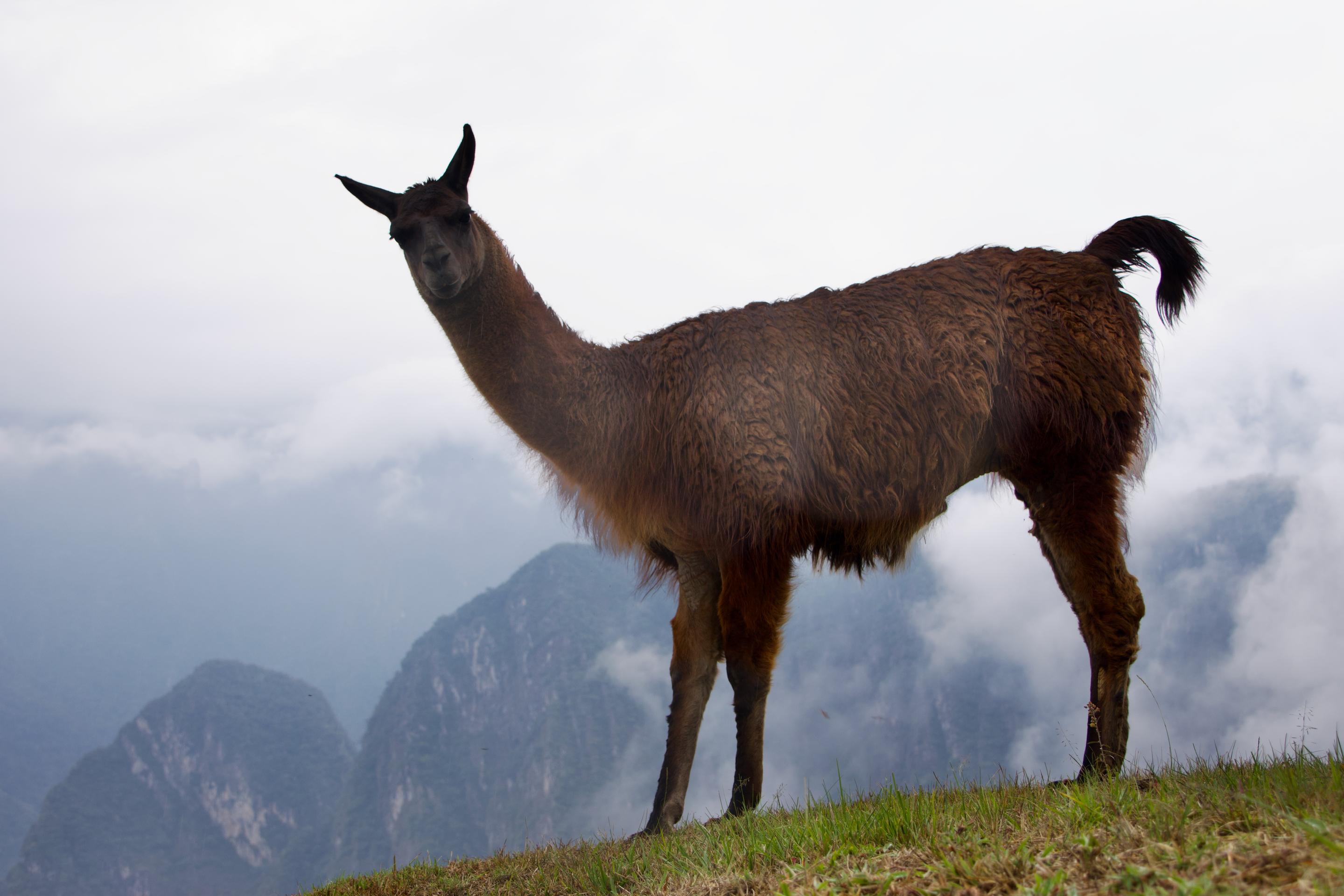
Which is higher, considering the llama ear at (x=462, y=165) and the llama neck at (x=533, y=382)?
the llama ear at (x=462, y=165)

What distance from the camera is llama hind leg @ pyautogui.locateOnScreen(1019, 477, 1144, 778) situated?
3.81 m

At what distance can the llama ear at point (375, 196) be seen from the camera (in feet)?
13.4

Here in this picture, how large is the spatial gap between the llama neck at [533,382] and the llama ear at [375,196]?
0.48m

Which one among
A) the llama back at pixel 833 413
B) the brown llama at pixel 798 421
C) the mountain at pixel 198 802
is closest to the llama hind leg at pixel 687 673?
the brown llama at pixel 798 421

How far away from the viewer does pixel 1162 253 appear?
443cm

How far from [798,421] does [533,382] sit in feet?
4.08

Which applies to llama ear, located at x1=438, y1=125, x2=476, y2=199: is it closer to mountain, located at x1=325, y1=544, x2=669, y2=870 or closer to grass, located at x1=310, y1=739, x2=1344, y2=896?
grass, located at x1=310, y1=739, x2=1344, y2=896

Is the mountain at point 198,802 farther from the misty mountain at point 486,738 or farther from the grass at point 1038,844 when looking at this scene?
the grass at point 1038,844

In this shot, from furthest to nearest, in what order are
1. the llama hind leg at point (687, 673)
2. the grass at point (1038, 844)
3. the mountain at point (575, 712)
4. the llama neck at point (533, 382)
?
the mountain at point (575, 712) → the llama neck at point (533, 382) → the llama hind leg at point (687, 673) → the grass at point (1038, 844)

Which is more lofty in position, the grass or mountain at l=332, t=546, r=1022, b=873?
mountain at l=332, t=546, r=1022, b=873

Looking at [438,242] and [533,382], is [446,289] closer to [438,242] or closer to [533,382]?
[438,242]

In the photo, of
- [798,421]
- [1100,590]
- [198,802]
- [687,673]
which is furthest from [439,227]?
[198,802]

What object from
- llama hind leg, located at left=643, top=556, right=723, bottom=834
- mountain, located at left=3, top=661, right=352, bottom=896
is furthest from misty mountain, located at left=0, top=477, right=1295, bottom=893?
llama hind leg, located at left=643, top=556, right=723, bottom=834

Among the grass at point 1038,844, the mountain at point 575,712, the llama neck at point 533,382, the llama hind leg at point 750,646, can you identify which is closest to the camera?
the grass at point 1038,844
